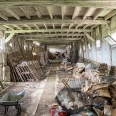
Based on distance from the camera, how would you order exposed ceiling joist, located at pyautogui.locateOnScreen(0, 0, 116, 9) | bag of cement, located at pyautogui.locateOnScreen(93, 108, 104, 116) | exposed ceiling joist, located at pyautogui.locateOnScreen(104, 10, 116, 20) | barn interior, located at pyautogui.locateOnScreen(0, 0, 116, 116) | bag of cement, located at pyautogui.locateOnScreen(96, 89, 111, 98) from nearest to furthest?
bag of cement, located at pyautogui.locateOnScreen(93, 108, 104, 116), exposed ceiling joist, located at pyautogui.locateOnScreen(0, 0, 116, 9), barn interior, located at pyautogui.locateOnScreen(0, 0, 116, 116), bag of cement, located at pyautogui.locateOnScreen(96, 89, 111, 98), exposed ceiling joist, located at pyautogui.locateOnScreen(104, 10, 116, 20)

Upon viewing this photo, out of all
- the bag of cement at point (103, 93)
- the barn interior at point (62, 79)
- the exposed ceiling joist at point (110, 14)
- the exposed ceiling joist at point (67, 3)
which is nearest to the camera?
the exposed ceiling joist at point (67, 3)

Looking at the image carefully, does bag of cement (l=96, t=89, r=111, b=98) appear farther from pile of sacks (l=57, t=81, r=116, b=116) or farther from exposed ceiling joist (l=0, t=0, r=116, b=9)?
exposed ceiling joist (l=0, t=0, r=116, b=9)

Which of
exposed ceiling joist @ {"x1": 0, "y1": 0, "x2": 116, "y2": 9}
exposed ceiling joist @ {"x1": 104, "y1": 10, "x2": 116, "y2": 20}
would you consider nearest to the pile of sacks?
exposed ceiling joist @ {"x1": 0, "y1": 0, "x2": 116, "y2": 9}

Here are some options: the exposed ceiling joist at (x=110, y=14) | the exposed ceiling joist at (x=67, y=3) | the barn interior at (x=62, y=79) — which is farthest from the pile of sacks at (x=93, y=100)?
the exposed ceiling joist at (x=110, y=14)

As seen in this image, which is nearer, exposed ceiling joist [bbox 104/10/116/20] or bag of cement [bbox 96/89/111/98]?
bag of cement [bbox 96/89/111/98]

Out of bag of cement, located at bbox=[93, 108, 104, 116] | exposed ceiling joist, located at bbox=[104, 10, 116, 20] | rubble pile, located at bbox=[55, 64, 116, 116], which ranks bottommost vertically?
bag of cement, located at bbox=[93, 108, 104, 116]

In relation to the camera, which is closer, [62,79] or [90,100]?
[90,100]

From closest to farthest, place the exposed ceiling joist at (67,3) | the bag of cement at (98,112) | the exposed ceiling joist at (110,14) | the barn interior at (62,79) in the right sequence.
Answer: the bag of cement at (98,112) → the exposed ceiling joist at (67,3) → the barn interior at (62,79) → the exposed ceiling joist at (110,14)

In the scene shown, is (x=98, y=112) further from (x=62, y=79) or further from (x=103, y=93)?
(x=62, y=79)

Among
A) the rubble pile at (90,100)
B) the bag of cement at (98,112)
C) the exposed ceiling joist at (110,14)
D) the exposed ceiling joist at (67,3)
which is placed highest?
the exposed ceiling joist at (110,14)

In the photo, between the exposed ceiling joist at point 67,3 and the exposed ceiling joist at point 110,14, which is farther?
the exposed ceiling joist at point 110,14

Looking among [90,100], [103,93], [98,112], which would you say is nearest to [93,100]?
[90,100]

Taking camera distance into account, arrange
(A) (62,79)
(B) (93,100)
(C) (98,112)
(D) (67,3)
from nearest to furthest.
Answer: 1. (C) (98,112)
2. (D) (67,3)
3. (B) (93,100)
4. (A) (62,79)

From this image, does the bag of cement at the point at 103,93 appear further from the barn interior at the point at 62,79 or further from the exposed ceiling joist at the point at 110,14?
the exposed ceiling joist at the point at 110,14
